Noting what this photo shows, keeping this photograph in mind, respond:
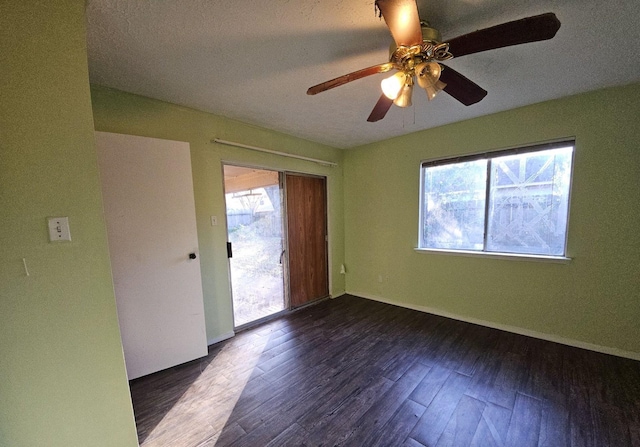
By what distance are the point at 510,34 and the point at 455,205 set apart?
2.23m

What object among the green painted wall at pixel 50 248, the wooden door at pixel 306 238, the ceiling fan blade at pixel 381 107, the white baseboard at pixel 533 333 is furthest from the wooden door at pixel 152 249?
the white baseboard at pixel 533 333

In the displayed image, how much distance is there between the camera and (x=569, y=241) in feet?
7.43

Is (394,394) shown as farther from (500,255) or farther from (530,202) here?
(530,202)

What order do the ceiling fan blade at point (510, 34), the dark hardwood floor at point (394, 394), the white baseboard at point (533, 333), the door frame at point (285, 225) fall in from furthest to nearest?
1. the door frame at point (285, 225)
2. the white baseboard at point (533, 333)
3. the dark hardwood floor at point (394, 394)
4. the ceiling fan blade at point (510, 34)

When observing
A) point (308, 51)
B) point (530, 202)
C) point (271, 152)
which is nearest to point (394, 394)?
point (530, 202)

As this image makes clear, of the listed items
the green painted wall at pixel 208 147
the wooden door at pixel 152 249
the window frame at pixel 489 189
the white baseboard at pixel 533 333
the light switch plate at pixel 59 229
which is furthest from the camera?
the window frame at pixel 489 189

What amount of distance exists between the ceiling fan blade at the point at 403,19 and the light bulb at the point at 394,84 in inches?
7.2

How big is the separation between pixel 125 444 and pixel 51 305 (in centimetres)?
85

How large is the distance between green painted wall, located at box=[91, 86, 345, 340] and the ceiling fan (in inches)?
58.8

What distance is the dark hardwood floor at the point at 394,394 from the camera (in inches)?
56.0

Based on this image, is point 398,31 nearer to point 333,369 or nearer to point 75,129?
point 75,129

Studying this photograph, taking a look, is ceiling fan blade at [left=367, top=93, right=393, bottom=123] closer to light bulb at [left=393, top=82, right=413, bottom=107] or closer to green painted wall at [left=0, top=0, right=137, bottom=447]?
light bulb at [left=393, top=82, right=413, bottom=107]

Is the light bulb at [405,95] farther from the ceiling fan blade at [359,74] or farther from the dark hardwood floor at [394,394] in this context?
the dark hardwood floor at [394,394]

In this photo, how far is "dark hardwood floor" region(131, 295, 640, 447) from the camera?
142 centimetres
